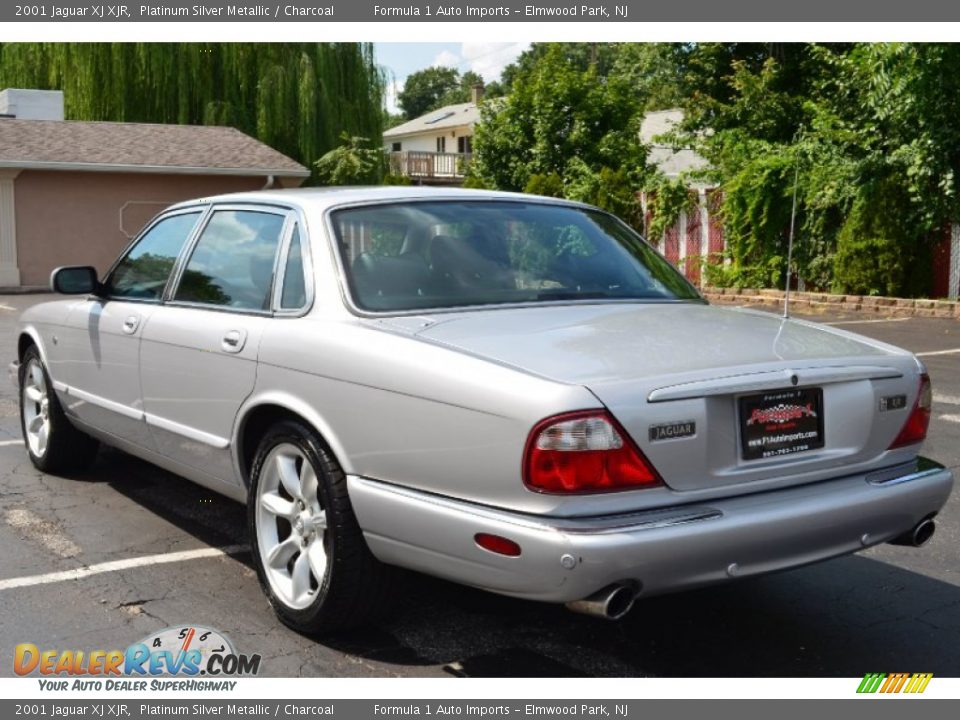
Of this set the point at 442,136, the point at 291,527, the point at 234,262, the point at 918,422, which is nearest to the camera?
the point at 918,422

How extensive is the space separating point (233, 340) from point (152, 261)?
4.47 feet

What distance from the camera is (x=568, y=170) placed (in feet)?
88.6

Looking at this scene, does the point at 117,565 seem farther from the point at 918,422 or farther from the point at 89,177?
the point at 89,177

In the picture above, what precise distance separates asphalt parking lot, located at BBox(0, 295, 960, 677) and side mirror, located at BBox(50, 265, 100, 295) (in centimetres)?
116

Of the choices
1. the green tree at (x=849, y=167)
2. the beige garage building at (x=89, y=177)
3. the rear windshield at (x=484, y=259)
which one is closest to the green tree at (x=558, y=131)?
the green tree at (x=849, y=167)

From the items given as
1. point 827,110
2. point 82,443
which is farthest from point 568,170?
point 82,443

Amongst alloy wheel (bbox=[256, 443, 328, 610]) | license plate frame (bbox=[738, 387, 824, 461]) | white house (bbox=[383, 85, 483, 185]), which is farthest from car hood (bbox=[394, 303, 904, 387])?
white house (bbox=[383, 85, 483, 185])

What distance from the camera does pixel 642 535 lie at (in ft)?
10.9

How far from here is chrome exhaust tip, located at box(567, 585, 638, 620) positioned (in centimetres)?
333

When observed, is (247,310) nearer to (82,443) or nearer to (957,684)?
(82,443)

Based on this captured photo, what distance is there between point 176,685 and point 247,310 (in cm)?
153

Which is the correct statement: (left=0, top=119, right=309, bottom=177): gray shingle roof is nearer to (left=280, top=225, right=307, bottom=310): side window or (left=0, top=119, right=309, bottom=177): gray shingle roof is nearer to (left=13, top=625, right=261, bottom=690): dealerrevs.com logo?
(left=280, top=225, right=307, bottom=310): side window

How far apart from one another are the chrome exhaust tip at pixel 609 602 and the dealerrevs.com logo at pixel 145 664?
1.23m

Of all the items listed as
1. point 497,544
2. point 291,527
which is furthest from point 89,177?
point 497,544
